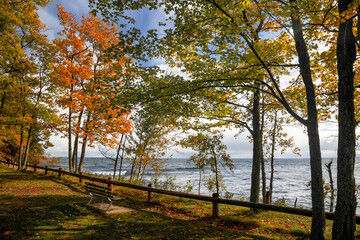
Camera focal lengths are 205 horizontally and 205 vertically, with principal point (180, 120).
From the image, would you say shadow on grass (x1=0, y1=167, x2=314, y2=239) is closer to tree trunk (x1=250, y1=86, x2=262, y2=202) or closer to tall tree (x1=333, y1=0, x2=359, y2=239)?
tree trunk (x1=250, y1=86, x2=262, y2=202)

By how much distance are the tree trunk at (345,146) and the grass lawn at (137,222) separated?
1871 millimetres

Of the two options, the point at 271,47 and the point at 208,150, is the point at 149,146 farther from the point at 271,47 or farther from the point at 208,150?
the point at 271,47

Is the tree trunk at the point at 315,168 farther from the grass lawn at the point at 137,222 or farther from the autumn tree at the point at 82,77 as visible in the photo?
the autumn tree at the point at 82,77

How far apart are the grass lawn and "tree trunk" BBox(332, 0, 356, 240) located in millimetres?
1871

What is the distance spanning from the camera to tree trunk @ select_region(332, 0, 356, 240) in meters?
4.85

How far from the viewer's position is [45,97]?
16656mm

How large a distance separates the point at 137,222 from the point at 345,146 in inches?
256

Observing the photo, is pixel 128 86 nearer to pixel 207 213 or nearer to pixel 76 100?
pixel 207 213

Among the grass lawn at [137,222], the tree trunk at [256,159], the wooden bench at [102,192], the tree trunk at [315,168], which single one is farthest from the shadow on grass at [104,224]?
the tree trunk at [315,168]

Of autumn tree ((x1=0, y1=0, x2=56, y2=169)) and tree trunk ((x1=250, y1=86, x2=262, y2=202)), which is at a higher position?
autumn tree ((x1=0, y1=0, x2=56, y2=169))

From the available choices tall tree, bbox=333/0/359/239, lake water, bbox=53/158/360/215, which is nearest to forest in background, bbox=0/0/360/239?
tall tree, bbox=333/0/359/239

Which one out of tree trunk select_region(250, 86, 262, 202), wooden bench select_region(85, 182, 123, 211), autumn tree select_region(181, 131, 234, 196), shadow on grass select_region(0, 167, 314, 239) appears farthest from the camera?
autumn tree select_region(181, 131, 234, 196)

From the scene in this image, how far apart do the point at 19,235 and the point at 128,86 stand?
5.10 m

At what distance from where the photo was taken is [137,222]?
700cm
